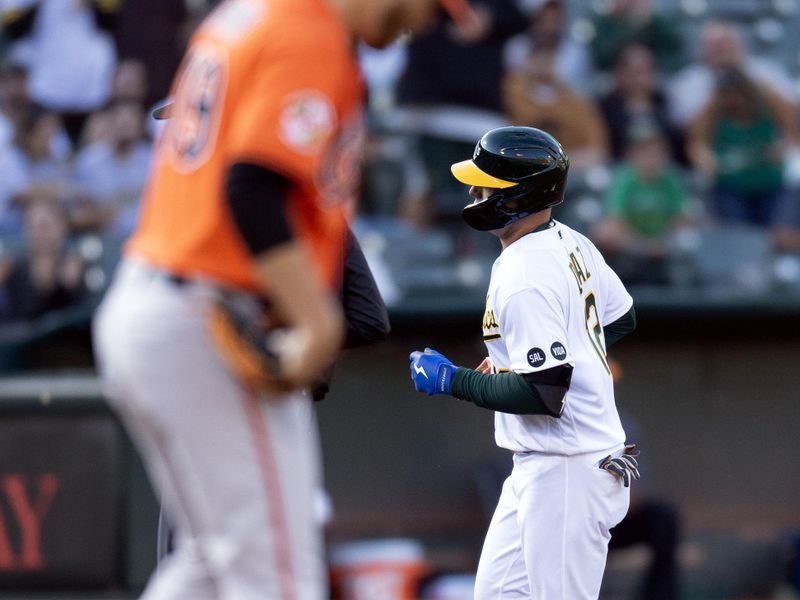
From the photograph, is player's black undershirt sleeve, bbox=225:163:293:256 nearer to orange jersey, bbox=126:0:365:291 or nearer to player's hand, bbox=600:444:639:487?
orange jersey, bbox=126:0:365:291

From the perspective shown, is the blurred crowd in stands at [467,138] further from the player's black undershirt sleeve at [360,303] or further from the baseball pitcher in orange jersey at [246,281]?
the baseball pitcher in orange jersey at [246,281]

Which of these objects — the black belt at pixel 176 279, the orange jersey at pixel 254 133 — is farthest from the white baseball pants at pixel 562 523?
the black belt at pixel 176 279

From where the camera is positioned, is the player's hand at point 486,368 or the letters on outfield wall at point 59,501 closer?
the player's hand at point 486,368

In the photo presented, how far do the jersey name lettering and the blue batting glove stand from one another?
45 cm

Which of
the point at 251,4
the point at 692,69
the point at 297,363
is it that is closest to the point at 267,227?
the point at 297,363

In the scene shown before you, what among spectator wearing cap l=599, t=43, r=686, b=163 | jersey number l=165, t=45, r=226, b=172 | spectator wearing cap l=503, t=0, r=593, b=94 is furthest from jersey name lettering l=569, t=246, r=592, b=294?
spectator wearing cap l=503, t=0, r=593, b=94

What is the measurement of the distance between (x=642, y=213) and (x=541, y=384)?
4.49 metres

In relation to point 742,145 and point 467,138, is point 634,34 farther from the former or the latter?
point 467,138

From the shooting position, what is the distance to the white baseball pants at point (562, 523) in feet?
12.6

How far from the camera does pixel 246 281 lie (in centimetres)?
267

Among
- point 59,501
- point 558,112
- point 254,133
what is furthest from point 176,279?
point 558,112

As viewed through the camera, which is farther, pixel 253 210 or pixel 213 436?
pixel 213 436

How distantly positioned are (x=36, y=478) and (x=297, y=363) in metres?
4.03

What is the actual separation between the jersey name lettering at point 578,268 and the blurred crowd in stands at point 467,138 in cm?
345
